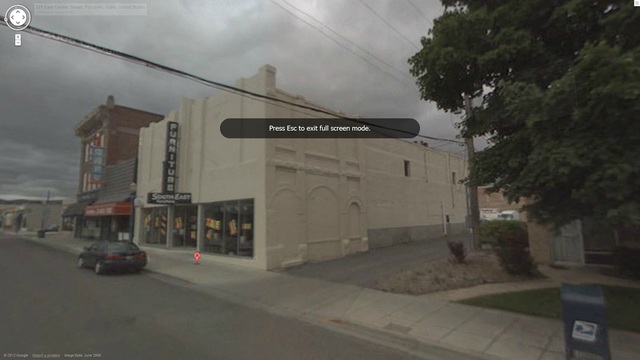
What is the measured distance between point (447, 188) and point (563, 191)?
26.2 m

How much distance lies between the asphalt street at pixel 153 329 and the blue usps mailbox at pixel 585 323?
2.35m

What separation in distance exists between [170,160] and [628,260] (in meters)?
20.9

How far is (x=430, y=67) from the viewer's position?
7.52 m

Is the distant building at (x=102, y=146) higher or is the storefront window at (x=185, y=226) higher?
the distant building at (x=102, y=146)

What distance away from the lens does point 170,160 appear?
20.5 metres

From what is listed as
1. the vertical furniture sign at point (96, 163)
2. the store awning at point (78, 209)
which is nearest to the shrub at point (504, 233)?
the vertical furniture sign at point (96, 163)

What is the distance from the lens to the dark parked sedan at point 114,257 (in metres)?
14.0

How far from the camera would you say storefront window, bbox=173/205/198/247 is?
19975mm

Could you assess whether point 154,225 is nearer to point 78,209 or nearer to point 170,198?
point 170,198

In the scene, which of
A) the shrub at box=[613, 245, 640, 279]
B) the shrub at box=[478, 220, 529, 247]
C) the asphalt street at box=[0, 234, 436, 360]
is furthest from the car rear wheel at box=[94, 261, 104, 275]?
the shrub at box=[613, 245, 640, 279]

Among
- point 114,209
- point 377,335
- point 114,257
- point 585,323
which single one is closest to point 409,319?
point 377,335

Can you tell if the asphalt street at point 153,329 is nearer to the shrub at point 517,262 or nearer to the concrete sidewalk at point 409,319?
the concrete sidewalk at point 409,319

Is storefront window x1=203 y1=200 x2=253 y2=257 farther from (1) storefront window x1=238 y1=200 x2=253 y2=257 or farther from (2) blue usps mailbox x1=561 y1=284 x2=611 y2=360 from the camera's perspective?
(2) blue usps mailbox x1=561 y1=284 x2=611 y2=360

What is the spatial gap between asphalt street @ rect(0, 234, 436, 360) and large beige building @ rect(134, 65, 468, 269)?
526 cm
